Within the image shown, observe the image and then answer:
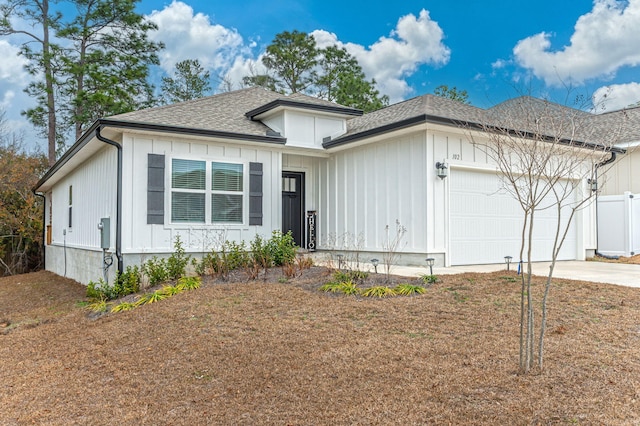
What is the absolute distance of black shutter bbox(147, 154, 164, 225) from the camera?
8.62 meters

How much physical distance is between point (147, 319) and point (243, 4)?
1344cm

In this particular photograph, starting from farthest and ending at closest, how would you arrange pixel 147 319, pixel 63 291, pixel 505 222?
1. pixel 63 291
2. pixel 505 222
3. pixel 147 319

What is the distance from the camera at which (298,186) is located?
11656 mm

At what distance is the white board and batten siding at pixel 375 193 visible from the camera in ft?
30.2

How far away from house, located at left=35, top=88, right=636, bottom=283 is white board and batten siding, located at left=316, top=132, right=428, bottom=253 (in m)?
0.02

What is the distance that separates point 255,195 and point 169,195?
1690 millimetres

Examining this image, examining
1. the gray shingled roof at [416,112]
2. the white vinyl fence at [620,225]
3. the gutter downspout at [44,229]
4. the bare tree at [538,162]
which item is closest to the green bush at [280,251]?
the gray shingled roof at [416,112]

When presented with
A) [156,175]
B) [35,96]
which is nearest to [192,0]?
[35,96]

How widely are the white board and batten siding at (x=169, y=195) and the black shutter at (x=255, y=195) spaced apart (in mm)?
89

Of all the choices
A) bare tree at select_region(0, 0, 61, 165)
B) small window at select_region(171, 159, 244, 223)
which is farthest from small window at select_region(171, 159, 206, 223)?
bare tree at select_region(0, 0, 61, 165)

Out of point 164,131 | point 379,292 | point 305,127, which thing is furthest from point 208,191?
point 379,292

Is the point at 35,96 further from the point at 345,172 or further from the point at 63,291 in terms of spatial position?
the point at 345,172

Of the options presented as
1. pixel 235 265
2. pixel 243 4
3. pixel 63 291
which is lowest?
pixel 63 291

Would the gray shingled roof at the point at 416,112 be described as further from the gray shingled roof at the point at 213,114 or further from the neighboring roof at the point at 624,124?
the neighboring roof at the point at 624,124
